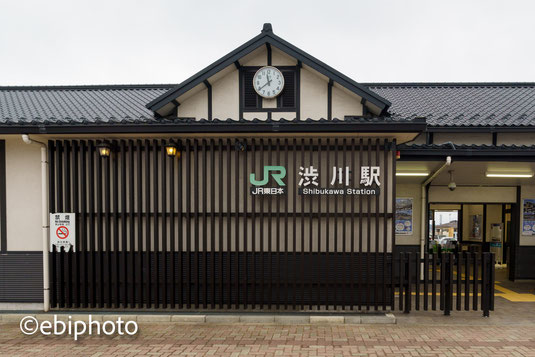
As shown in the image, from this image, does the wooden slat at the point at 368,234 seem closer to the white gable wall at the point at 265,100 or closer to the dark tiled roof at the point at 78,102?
Result: the white gable wall at the point at 265,100

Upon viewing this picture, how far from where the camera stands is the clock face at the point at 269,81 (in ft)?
23.6

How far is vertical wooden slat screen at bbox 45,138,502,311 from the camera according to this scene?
263 inches

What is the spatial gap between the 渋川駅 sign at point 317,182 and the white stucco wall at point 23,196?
478cm

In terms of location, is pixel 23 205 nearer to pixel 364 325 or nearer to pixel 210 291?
pixel 210 291

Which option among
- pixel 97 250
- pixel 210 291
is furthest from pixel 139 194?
pixel 210 291

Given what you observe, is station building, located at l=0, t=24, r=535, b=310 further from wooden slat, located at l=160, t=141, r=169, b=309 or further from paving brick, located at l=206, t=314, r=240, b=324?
paving brick, located at l=206, t=314, r=240, b=324

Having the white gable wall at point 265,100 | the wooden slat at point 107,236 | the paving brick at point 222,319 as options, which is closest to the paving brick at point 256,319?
the paving brick at point 222,319

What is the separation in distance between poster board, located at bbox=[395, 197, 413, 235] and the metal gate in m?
3.78

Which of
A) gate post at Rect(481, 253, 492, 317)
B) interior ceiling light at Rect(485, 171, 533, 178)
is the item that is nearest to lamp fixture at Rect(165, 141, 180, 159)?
gate post at Rect(481, 253, 492, 317)

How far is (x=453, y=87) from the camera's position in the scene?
1249cm

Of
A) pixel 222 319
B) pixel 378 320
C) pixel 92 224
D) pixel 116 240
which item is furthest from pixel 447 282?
pixel 92 224

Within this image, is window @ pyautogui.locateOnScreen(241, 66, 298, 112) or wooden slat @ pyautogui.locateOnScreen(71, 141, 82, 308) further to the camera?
window @ pyautogui.locateOnScreen(241, 66, 298, 112)

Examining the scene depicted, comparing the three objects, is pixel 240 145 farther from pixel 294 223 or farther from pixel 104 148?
pixel 104 148

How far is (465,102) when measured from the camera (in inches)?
413
